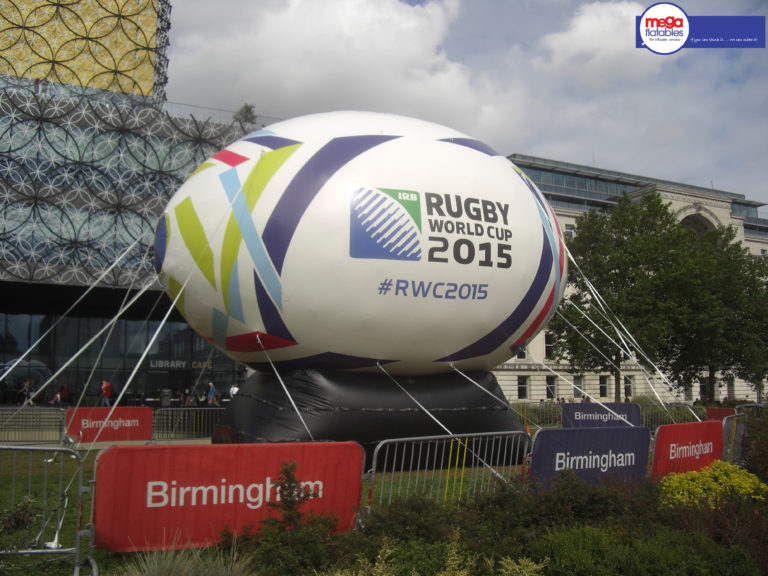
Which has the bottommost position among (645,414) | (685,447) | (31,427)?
(31,427)

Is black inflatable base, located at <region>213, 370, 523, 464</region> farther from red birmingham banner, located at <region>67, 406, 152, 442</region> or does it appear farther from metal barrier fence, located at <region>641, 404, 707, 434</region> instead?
metal barrier fence, located at <region>641, 404, 707, 434</region>

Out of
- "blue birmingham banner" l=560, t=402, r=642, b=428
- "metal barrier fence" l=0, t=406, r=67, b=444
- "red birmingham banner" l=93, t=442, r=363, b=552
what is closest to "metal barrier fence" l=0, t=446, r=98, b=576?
"red birmingham banner" l=93, t=442, r=363, b=552

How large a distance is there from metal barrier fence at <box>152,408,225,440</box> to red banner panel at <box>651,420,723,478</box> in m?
11.3

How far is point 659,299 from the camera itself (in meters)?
26.9

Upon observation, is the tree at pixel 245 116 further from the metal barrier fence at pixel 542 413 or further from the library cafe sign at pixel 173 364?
the metal barrier fence at pixel 542 413

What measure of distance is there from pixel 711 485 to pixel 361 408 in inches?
193

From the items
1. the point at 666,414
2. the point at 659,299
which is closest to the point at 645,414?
the point at 666,414

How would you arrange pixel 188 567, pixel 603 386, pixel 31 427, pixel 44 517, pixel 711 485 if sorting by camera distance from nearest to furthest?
pixel 188 567 < pixel 44 517 < pixel 711 485 < pixel 31 427 < pixel 603 386

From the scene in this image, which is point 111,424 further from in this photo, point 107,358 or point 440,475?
point 107,358

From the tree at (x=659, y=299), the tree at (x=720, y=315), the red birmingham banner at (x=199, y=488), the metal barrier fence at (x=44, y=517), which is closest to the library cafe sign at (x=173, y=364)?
the tree at (x=659, y=299)

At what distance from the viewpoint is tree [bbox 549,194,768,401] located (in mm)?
26234

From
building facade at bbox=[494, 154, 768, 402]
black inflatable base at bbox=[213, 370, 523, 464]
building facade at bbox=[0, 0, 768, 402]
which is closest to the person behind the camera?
black inflatable base at bbox=[213, 370, 523, 464]

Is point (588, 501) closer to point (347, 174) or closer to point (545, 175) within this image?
point (347, 174)

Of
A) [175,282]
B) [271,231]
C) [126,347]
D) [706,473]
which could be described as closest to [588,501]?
[706,473]
